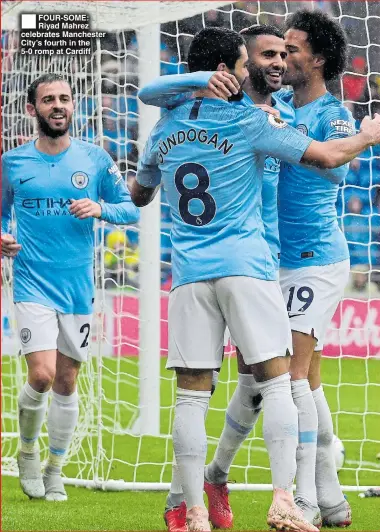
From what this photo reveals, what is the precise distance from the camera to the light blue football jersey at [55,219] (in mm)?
5387

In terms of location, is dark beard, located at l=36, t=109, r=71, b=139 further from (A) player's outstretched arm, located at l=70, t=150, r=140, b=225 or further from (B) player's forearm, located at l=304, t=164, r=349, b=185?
(B) player's forearm, located at l=304, t=164, r=349, b=185

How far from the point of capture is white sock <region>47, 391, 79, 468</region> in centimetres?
557

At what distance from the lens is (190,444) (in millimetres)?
3998

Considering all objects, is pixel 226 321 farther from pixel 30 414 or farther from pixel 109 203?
pixel 30 414

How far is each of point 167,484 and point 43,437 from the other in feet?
7.90

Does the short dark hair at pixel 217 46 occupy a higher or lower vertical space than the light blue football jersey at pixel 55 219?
higher

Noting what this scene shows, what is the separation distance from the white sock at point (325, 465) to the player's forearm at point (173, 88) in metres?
1.43

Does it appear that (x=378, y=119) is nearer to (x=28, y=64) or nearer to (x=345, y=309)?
(x=28, y=64)

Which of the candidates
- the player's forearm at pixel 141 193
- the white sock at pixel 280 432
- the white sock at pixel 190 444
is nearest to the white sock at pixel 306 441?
the white sock at pixel 280 432

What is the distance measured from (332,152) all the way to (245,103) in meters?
0.36

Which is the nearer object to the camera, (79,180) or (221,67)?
(221,67)

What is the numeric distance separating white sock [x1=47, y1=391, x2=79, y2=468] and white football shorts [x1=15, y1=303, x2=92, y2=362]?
0.72 feet

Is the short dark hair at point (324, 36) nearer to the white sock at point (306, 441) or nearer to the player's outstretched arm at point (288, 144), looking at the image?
the player's outstretched arm at point (288, 144)

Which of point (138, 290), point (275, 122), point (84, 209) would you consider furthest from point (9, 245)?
point (138, 290)
